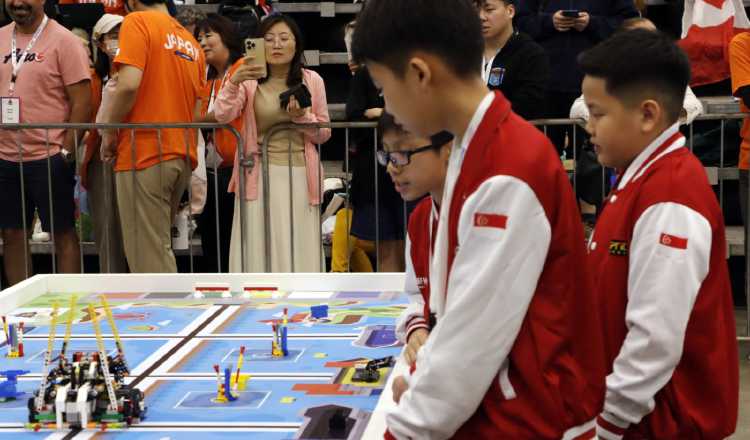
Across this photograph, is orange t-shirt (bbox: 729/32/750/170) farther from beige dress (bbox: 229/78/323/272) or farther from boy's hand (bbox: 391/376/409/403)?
boy's hand (bbox: 391/376/409/403)

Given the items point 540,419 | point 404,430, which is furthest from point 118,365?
point 540,419

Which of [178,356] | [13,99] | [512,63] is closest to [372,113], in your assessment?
[512,63]

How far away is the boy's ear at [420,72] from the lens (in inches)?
63.8

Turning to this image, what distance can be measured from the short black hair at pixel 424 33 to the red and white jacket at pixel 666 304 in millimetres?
765

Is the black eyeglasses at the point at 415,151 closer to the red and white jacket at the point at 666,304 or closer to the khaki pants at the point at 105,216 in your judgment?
the red and white jacket at the point at 666,304

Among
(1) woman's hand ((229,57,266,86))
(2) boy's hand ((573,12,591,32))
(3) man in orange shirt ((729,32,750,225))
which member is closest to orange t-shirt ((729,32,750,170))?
(3) man in orange shirt ((729,32,750,225))

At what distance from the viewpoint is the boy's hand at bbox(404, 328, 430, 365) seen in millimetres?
2283

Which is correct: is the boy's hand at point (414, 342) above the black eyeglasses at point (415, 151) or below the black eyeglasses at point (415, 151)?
below

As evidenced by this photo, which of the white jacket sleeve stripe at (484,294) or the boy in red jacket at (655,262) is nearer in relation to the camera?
the white jacket sleeve stripe at (484,294)

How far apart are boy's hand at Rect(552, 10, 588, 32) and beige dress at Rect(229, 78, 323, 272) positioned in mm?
1748

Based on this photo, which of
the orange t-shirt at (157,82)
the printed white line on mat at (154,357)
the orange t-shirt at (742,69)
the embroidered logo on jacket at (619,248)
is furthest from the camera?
the orange t-shirt at (742,69)

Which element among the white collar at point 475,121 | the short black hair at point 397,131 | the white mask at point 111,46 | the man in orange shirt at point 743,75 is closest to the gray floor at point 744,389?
the man in orange shirt at point 743,75

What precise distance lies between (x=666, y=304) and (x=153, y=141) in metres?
4.22

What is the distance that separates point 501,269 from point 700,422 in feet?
3.06
